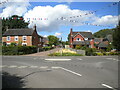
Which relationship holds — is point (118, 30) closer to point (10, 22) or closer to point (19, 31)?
point (19, 31)

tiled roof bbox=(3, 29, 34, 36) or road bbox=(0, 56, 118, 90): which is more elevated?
tiled roof bbox=(3, 29, 34, 36)

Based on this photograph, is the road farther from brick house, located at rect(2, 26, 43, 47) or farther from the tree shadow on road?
brick house, located at rect(2, 26, 43, 47)

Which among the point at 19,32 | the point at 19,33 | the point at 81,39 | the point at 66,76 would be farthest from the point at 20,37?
the point at 66,76

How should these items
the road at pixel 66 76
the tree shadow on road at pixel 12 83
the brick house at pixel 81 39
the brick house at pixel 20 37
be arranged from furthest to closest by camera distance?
the brick house at pixel 81 39
the brick house at pixel 20 37
the road at pixel 66 76
the tree shadow on road at pixel 12 83

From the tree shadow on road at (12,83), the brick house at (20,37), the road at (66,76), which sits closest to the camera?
the tree shadow on road at (12,83)

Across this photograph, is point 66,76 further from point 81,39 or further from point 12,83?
point 81,39

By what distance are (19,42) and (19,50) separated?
15.1 m

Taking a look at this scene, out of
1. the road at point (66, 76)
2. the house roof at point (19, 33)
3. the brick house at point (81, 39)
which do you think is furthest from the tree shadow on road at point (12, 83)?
the brick house at point (81, 39)

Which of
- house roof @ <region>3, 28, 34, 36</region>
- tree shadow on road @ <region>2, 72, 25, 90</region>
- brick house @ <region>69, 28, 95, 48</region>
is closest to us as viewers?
tree shadow on road @ <region>2, 72, 25, 90</region>

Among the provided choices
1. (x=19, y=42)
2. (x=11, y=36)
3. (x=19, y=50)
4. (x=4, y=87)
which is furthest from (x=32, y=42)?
(x=4, y=87)

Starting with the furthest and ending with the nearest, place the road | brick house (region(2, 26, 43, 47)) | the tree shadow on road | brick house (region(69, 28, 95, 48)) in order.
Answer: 1. brick house (region(69, 28, 95, 48))
2. brick house (region(2, 26, 43, 47))
3. the road
4. the tree shadow on road

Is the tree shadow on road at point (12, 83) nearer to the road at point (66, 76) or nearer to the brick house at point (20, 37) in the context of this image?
the road at point (66, 76)

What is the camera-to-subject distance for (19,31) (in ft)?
160

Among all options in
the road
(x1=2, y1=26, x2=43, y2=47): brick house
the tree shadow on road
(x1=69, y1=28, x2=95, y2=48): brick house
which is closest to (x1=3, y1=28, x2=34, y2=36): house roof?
(x1=2, y1=26, x2=43, y2=47): brick house
